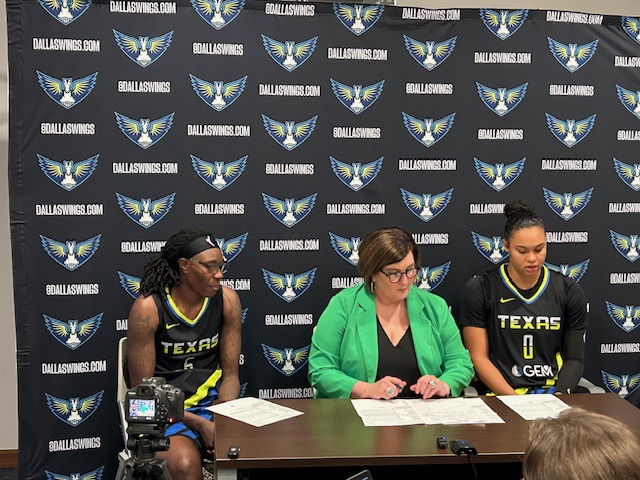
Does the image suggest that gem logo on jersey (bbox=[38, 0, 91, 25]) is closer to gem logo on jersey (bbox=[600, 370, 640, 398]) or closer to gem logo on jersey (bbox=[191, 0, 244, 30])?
gem logo on jersey (bbox=[191, 0, 244, 30])

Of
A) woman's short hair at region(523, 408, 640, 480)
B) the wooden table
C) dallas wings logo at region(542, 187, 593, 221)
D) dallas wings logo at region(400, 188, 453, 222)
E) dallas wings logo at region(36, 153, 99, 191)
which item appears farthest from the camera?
dallas wings logo at region(542, 187, 593, 221)

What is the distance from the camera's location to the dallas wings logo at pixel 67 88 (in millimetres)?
3520

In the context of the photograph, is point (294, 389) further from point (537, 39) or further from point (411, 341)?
point (537, 39)

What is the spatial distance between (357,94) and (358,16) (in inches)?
16.1

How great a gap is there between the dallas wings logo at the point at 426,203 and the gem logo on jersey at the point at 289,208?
0.53 m

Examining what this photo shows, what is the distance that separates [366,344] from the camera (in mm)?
3131

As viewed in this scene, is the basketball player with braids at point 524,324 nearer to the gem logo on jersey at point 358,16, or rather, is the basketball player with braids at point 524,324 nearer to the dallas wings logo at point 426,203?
the dallas wings logo at point 426,203

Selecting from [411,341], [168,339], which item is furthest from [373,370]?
[168,339]

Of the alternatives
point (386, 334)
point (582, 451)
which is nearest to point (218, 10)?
point (386, 334)

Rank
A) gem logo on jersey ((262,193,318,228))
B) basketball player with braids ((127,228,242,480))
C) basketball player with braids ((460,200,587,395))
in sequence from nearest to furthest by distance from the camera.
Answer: basketball player with braids ((127,228,242,480)), basketball player with braids ((460,200,587,395)), gem logo on jersey ((262,193,318,228))

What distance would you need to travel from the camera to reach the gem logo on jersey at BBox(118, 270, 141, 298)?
365cm

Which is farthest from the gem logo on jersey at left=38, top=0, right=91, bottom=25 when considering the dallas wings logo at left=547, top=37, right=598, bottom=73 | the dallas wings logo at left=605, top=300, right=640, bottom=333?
the dallas wings logo at left=605, top=300, right=640, bottom=333

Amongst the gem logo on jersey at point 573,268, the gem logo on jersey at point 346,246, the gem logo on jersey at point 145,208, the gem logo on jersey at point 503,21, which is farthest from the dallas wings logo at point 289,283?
the gem logo on jersey at point 503,21

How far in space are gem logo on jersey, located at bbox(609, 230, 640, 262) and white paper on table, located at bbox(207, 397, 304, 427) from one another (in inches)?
91.1
